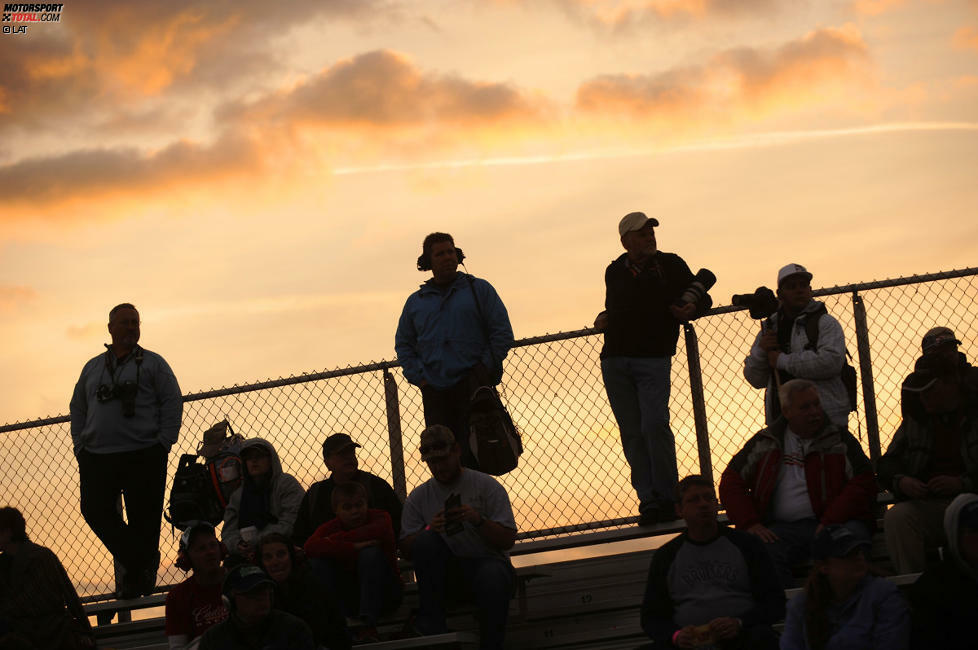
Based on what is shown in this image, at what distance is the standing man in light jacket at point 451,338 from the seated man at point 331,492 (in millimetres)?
645

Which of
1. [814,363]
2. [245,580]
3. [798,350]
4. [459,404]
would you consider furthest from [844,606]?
[459,404]

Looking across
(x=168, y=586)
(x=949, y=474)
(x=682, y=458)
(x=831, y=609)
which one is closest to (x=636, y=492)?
(x=682, y=458)

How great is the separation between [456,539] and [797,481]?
1893mm

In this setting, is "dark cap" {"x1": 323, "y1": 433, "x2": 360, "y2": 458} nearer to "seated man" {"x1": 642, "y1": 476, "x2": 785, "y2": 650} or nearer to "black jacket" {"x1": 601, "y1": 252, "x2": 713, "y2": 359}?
"black jacket" {"x1": 601, "y1": 252, "x2": 713, "y2": 359}

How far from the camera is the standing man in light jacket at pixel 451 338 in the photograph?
804cm

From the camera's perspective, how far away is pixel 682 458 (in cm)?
806

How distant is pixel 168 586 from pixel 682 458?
141 inches

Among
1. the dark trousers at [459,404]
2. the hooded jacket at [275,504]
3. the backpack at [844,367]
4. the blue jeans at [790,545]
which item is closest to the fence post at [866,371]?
the backpack at [844,367]

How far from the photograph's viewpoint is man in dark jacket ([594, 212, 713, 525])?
7.80m

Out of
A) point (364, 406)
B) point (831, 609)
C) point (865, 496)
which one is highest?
point (364, 406)

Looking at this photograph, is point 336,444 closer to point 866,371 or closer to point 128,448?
point 128,448

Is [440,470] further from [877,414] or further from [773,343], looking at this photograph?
[877,414]

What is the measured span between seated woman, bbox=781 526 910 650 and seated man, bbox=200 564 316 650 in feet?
7.58

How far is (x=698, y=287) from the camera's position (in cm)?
796
